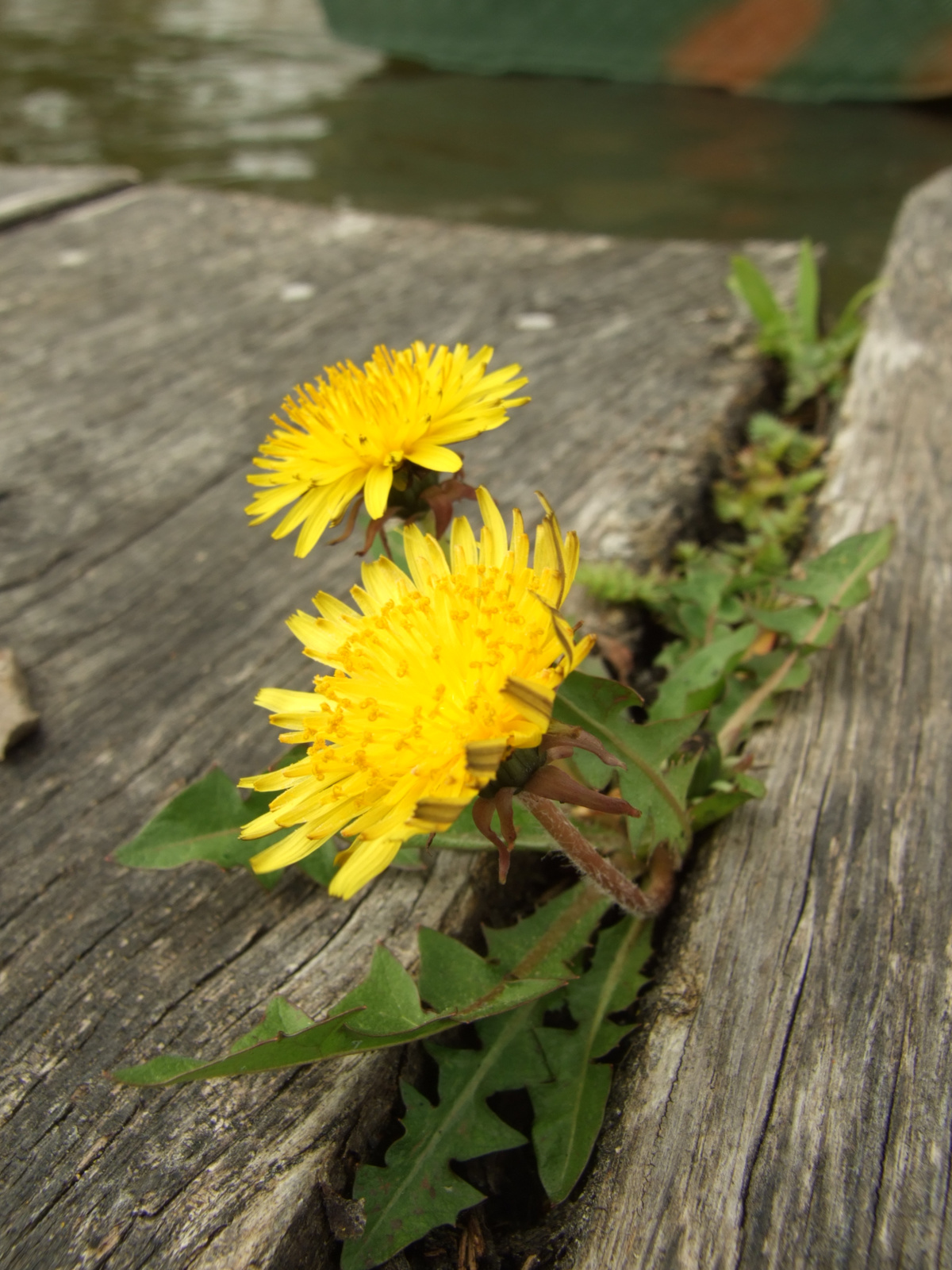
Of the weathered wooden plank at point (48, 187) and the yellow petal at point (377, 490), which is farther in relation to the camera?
the weathered wooden plank at point (48, 187)

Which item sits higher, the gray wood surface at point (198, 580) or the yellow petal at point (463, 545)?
the yellow petal at point (463, 545)

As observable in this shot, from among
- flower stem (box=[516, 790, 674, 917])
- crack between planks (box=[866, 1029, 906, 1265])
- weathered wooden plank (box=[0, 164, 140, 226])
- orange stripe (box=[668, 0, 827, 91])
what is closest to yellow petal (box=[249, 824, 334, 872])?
flower stem (box=[516, 790, 674, 917])

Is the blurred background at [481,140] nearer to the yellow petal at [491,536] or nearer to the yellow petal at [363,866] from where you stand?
the yellow petal at [491,536]

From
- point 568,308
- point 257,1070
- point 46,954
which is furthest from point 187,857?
point 568,308

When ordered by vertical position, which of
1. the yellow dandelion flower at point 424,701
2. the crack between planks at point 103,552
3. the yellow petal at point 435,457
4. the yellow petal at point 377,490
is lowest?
the crack between planks at point 103,552

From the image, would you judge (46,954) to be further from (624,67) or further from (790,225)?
(624,67)

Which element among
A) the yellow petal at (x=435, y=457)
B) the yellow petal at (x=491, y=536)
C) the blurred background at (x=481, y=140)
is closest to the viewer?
the yellow petal at (x=491, y=536)

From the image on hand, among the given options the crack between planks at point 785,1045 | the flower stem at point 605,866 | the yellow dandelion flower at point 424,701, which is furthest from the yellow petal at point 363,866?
the crack between planks at point 785,1045
